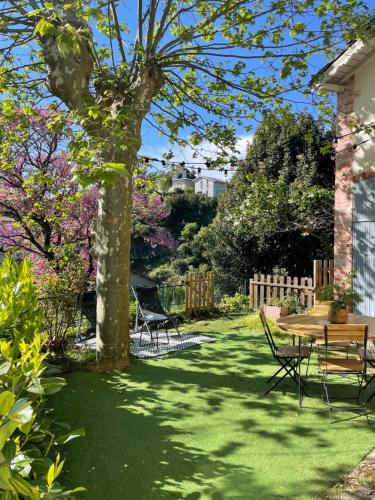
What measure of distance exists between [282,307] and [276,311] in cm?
19

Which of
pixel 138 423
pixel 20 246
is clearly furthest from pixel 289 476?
pixel 20 246

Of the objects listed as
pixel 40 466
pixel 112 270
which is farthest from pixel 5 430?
pixel 112 270

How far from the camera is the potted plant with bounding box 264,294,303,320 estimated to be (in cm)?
966

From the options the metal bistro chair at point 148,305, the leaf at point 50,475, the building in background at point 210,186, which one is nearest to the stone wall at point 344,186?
the metal bistro chair at point 148,305

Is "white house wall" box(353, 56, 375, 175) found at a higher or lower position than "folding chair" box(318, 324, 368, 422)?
higher

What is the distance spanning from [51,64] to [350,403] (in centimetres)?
579

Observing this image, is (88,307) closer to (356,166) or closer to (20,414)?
(356,166)

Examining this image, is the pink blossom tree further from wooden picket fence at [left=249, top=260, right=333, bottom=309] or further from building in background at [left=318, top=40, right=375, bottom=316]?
building in background at [left=318, top=40, right=375, bottom=316]

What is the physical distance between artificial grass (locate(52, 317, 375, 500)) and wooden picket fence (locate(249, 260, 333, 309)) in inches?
175

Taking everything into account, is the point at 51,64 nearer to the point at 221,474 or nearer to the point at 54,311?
the point at 54,311

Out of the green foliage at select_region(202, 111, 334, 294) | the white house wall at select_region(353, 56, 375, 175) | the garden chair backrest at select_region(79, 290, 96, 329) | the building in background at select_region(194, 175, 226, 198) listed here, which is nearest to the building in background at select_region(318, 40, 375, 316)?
the white house wall at select_region(353, 56, 375, 175)

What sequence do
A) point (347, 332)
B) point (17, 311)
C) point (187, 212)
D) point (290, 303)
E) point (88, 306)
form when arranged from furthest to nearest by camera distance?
point (187, 212), point (290, 303), point (88, 306), point (347, 332), point (17, 311)

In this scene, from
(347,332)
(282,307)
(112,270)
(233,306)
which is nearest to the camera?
(347,332)

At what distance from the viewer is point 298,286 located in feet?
35.5
